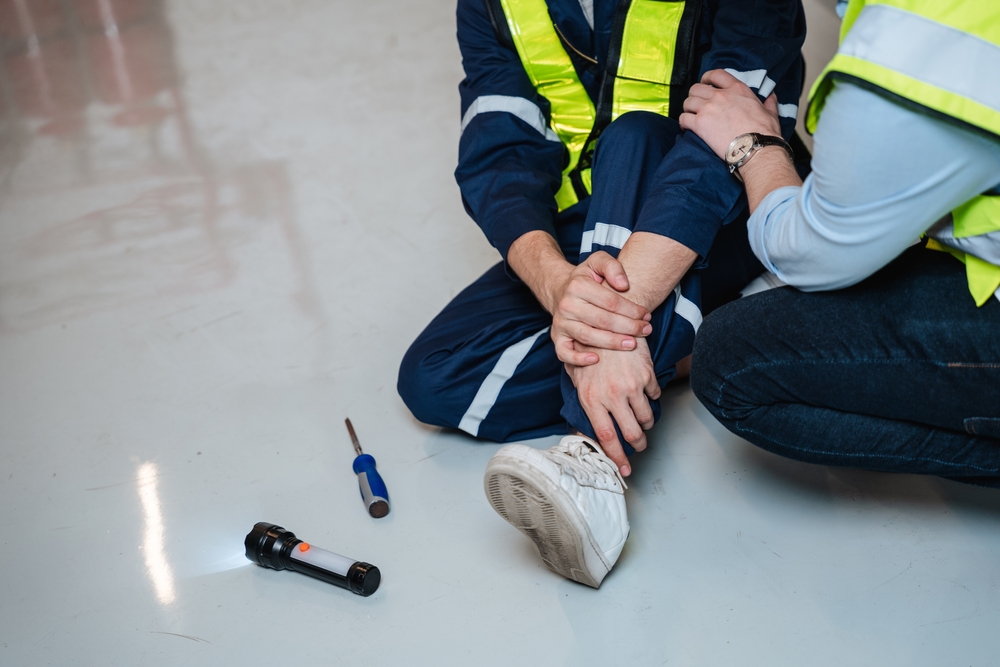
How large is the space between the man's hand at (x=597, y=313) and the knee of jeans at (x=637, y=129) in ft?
0.72

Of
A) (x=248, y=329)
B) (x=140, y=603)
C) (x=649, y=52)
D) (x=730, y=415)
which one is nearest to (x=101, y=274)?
(x=248, y=329)

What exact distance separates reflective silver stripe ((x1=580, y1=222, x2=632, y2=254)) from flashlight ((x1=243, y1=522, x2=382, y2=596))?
601 mm

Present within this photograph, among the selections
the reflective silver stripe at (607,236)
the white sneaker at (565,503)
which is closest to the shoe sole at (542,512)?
the white sneaker at (565,503)

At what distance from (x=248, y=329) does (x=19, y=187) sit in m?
1.25

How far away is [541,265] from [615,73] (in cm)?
39

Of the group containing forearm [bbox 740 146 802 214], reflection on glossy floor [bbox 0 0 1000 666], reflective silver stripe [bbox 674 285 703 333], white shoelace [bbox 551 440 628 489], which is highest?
forearm [bbox 740 146 802 214]

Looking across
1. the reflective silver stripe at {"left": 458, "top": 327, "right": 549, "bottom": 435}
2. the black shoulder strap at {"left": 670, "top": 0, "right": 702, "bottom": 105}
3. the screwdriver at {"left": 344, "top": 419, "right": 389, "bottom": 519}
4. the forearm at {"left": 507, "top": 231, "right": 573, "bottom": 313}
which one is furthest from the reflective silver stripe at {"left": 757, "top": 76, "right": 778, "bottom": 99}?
the screwdriver at {"left": 344, "top": 419, "right": 389, "bottom": 519}

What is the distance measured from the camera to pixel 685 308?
1.29m

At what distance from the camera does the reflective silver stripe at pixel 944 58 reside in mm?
715

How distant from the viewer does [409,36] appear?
11.0 feet

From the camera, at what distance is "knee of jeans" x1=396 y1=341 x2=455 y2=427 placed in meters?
1.45

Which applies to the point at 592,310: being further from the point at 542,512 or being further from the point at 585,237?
the point at 542,512

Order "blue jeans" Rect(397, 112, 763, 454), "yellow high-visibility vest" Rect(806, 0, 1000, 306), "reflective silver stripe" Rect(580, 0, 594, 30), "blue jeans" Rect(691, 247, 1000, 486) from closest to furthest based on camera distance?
1. "yellow high-visibility vest" Rect(806, 0, 1000, 306)
2. "blue jeans" Rect(691, 247, 1000, 486)
3. "blue jeans" Rect(397, 112, 763, 454)
4. "reflective silver stripe" Rect(580, 0, 594, 30)

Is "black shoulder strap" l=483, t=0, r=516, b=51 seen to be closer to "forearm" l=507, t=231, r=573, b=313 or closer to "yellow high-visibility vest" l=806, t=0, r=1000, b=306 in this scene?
"forearm" l=507, t=231, r=573, b=313
